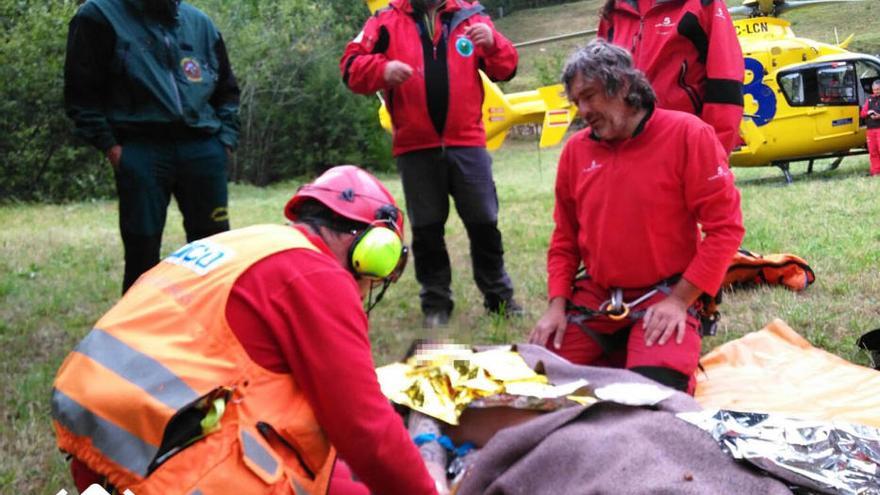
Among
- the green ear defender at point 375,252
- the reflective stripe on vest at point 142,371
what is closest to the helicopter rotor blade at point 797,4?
the green ear defender at point 375,252

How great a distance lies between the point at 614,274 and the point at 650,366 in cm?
41

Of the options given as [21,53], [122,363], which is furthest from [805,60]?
[21,53]

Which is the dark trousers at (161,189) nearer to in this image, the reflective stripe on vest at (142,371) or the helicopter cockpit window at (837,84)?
the reflective stripe on vest at (142,371)

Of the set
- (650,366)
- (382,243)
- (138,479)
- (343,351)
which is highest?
(382,243)

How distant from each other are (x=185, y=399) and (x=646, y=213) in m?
2.17

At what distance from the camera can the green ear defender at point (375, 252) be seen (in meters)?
2.17

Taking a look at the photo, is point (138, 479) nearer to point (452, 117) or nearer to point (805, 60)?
point (452, 117)

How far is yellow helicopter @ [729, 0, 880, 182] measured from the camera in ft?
41.2

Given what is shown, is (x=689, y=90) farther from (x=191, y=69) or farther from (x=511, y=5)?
(x=511, y=5)

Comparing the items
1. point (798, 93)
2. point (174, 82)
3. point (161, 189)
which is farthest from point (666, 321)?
point (798, 93)

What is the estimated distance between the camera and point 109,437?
1905 millimetres

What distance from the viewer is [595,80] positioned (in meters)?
3.46

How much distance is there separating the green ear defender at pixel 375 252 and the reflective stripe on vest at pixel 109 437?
2.08 ft

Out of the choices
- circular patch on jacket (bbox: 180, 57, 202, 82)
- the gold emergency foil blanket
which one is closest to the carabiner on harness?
the gold emergency foil blanket
